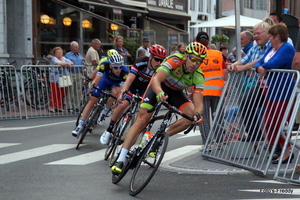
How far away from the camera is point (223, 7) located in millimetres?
51438

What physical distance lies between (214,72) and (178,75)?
1990mm

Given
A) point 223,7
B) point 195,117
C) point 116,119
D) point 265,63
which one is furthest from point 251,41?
point 223,7

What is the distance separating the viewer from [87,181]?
7.53 metres

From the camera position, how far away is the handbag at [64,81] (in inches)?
642

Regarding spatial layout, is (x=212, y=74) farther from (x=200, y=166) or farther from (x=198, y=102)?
(x=198, y=102)

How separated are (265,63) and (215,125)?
49.7 inches

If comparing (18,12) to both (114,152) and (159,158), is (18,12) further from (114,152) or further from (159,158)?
(159,158)

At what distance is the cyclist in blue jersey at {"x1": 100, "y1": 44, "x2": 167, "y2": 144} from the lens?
8258 millimetres

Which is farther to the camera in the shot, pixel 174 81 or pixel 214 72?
pixel 214 72

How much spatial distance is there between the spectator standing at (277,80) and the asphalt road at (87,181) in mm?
671

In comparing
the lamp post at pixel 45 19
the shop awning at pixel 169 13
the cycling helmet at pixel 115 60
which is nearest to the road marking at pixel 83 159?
the cycling helmet at pixel 115 60

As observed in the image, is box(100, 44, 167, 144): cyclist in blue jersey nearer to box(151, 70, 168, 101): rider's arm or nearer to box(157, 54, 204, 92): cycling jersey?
A: box(157, 54, 204, 92): cycling jersey

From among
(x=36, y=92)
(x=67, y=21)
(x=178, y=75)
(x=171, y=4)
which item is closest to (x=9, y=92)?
(x=36, y=92)

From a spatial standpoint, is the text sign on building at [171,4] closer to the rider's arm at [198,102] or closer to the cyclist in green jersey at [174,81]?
the cyclist in green jersey at [174,81]
